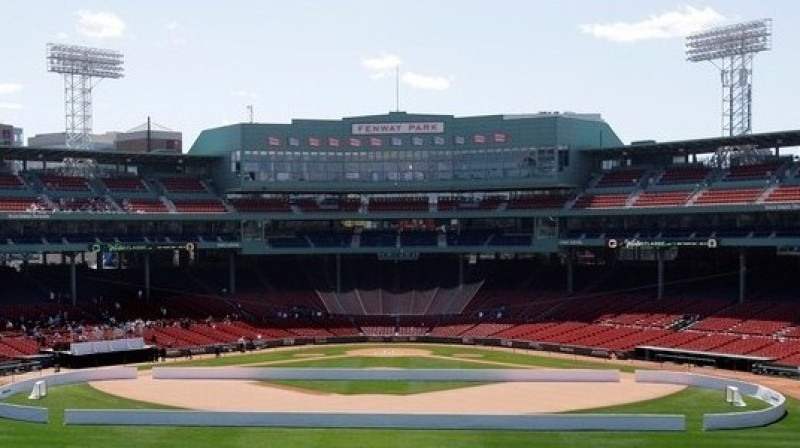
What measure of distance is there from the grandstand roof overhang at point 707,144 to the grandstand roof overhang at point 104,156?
3958 cm

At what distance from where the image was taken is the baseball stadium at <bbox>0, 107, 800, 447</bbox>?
187 feet

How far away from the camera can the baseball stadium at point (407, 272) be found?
56906 mm

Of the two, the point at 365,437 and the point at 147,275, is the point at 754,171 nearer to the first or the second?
the point at 365,437

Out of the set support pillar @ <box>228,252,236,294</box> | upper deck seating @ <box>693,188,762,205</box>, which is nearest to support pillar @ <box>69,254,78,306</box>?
support pillar @ <box>228,252,236,294</box>

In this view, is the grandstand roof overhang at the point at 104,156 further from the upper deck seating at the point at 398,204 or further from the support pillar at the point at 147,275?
the upper deck seating at the point at 398,204

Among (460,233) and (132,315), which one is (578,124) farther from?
(132,315)

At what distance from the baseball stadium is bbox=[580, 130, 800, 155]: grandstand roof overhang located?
363 millimetres

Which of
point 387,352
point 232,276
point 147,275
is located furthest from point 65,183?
point 387,352

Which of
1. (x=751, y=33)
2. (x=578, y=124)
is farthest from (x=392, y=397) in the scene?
(x=751, y=33)

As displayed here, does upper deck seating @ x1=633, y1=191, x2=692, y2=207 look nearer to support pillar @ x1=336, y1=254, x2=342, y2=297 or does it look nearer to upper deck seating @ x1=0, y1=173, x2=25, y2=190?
support pillar @ x1=336, y1=254, x2=342, y2=297

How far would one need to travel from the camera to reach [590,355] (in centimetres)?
7306

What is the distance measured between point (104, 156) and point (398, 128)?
28.3 m

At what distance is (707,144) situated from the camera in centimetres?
8450

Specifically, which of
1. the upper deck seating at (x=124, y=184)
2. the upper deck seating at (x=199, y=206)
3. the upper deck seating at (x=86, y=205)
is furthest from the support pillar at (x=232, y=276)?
the upper deck seating at (x=86, y=205)
